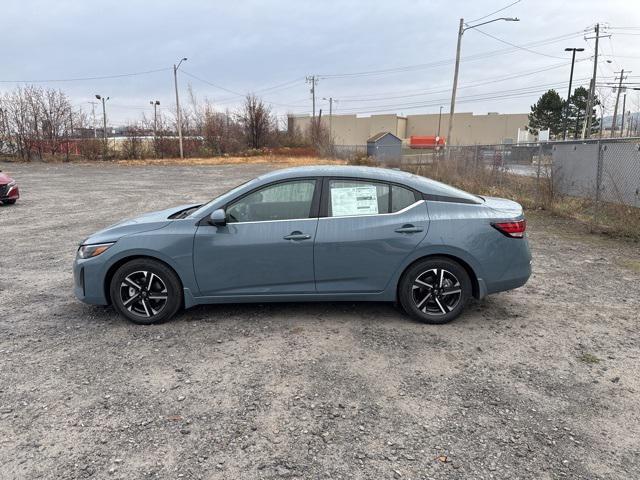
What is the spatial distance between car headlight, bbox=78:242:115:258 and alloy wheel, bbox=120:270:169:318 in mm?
351

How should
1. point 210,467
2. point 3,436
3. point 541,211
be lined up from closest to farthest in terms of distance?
point 210,467 → point 3,436 → point 541,211

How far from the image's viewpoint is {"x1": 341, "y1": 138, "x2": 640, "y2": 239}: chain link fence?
9.32m

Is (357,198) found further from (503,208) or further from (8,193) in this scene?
(8,193)

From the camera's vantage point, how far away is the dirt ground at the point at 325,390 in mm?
2699

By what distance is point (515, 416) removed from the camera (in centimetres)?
311

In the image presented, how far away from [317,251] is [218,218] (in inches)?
38.8

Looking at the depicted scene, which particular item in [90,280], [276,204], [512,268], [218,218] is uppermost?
[276,204]

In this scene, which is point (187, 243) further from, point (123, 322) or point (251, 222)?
point (123, 322)

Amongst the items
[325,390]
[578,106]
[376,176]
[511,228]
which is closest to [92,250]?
[325,390]

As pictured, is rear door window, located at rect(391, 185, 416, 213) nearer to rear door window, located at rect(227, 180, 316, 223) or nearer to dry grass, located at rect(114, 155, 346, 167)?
rear door window, located at rect(227, 180, 316, 223)

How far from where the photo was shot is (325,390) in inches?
135

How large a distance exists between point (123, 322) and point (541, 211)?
10.4 metres

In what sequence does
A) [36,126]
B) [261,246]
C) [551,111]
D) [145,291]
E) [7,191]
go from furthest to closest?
[551,111] → [36,126] → [7,191] → [145,291] → [261,246]

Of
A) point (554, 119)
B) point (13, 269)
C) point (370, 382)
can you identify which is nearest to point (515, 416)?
point (370, 382)
